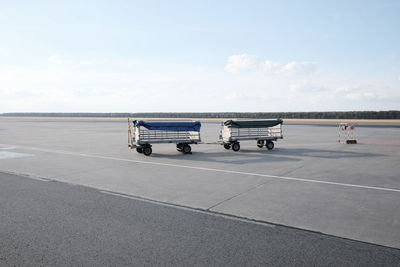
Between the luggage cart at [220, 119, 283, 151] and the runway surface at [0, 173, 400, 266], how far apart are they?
1036 cm

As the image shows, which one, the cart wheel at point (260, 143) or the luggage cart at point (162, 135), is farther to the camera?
the cart wheel at point (260, 143)

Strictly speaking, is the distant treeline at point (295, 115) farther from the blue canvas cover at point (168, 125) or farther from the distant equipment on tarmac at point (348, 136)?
the blue canvas cover at point (168, 125)

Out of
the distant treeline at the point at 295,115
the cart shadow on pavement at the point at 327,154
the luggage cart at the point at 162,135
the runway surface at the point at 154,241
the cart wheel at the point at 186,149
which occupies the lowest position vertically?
the runway surface at the point at 154,241

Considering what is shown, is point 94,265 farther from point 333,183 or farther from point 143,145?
point 143,145

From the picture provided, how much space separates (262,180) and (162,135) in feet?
24.4

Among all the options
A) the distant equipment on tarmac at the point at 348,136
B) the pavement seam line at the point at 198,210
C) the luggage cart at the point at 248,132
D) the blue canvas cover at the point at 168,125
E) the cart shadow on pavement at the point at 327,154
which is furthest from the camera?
the distant equipment on tarmac at the point at 348,136

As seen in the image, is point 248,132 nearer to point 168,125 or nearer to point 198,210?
point 168,125

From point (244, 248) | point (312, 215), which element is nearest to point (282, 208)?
point (312, 215)

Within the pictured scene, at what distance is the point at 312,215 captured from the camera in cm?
645

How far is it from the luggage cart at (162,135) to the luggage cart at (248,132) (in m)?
1.65

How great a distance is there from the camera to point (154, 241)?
512cm

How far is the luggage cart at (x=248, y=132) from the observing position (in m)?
17.0

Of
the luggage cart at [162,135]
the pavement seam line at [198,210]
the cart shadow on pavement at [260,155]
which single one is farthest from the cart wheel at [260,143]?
the pavement seam line at [198,210]

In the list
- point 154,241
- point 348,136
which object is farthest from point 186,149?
point 348,136
